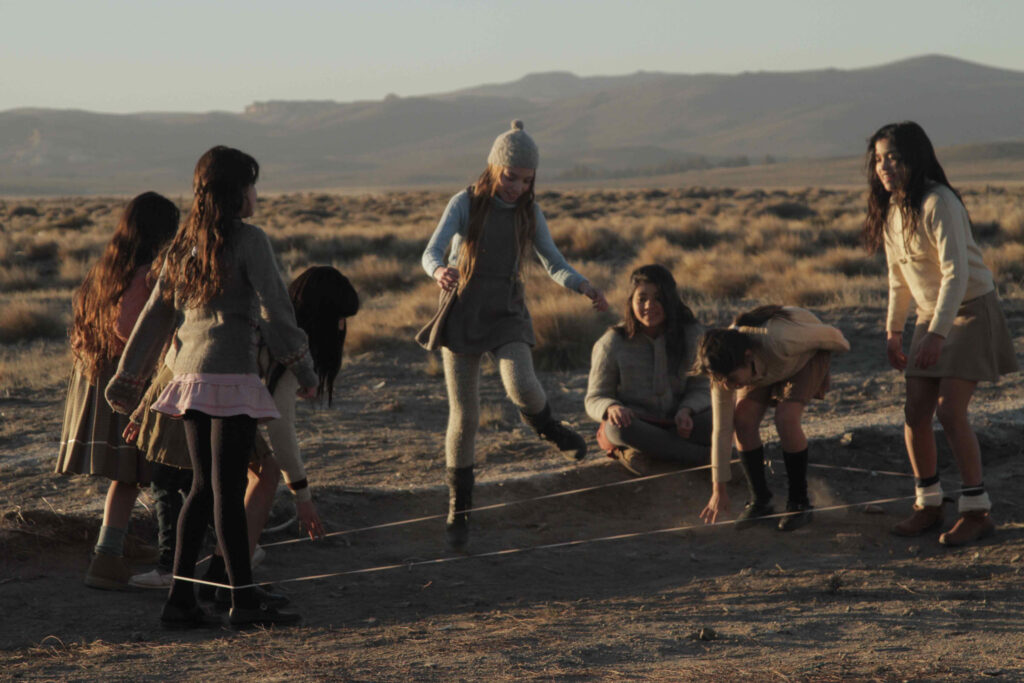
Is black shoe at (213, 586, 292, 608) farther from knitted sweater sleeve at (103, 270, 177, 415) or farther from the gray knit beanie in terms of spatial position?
the gray knit beanie

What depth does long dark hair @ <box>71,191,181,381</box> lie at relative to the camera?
4.71 m

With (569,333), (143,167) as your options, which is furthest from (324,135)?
(569,333)

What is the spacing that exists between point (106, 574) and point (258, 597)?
83 cm

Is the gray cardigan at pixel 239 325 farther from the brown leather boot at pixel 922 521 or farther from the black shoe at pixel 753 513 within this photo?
the brown leather boot at pixel 922 521

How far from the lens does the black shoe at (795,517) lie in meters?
5.71

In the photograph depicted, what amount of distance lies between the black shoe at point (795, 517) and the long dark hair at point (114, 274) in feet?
10.4

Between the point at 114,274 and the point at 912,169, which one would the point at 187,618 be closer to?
the point at 114,274

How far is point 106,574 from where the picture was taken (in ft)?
16.2

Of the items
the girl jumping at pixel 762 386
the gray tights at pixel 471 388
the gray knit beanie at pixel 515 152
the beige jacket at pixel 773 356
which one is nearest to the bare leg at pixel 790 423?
the girl jumping at pixel 762 386

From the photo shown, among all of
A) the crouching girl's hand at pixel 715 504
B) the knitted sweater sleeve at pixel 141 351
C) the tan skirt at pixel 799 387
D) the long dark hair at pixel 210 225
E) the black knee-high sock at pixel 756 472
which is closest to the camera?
the long dark hair at pixel 210 225

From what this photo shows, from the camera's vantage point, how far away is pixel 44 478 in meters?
7.17

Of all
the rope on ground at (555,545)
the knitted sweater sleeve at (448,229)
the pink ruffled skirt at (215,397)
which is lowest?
the rope on ground at (555,545)

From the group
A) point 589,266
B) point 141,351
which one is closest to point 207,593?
point 141,351

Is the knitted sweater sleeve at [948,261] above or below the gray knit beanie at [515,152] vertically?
below
